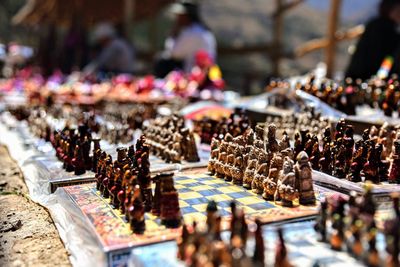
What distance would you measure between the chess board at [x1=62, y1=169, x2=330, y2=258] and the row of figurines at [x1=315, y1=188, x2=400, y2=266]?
0.37 meters

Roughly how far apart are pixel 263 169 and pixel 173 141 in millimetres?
1464

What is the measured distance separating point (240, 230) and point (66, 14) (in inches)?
573

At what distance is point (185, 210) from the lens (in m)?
3.06

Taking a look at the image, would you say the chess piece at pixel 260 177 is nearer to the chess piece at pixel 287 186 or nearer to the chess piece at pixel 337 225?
the chess piece at pixel 287 186

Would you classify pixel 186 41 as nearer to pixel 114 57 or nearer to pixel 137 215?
pixel 114 57

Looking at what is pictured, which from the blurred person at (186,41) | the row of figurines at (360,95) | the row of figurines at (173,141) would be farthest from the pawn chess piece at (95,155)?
the blurred person at (186,41)

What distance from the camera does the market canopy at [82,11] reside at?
48.3ft

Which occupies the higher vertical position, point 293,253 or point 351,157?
point 351,157

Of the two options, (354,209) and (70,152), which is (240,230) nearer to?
(354,209)

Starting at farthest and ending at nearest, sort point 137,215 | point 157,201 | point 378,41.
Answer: point 378,41
point 157,201
point 137,215

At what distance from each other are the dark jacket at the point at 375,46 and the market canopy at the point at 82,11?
783cm

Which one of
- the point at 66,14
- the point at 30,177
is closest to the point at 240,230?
the point at 30,177

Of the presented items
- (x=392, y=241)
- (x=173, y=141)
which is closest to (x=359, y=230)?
(x=392, y=241)

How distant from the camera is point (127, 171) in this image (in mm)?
2947
